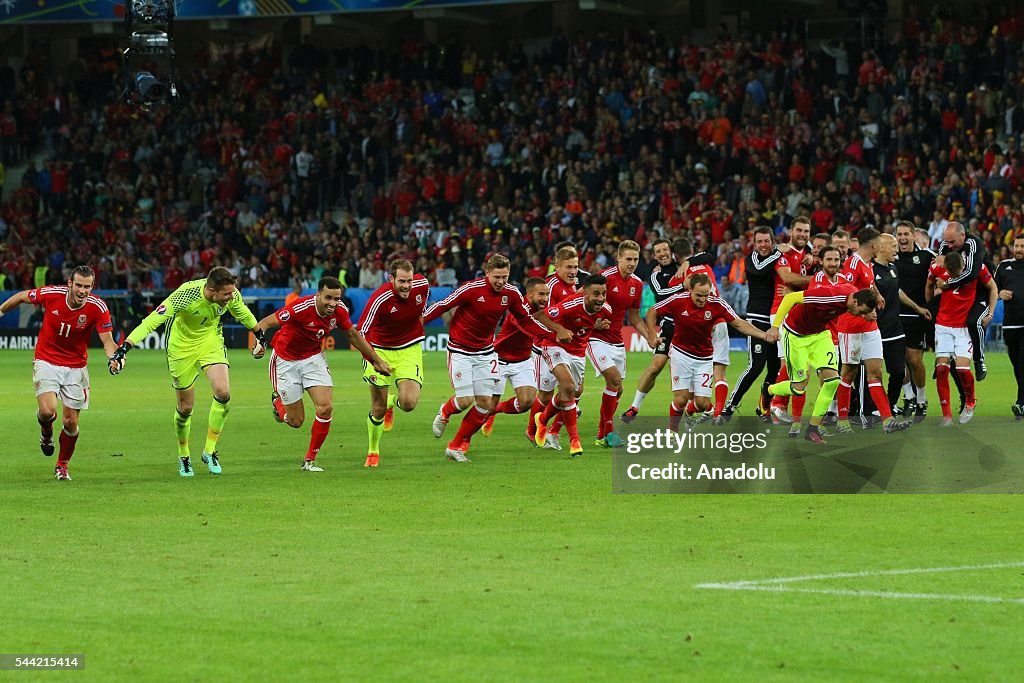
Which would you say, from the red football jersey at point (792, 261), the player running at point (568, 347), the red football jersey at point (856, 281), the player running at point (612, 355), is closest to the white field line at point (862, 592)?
the player running at point (568, 347)

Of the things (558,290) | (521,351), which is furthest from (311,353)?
A: (558,290)

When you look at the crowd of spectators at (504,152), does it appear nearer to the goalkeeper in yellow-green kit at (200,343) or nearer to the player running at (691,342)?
the player running at (691,342)

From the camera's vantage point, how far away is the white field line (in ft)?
25.8

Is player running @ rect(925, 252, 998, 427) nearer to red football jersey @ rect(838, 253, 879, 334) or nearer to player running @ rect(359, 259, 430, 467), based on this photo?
red football jersey @ rect(838, 253, 879, 334)

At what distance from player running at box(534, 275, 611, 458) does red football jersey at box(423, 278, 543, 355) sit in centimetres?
29

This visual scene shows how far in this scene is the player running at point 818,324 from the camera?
15912 mm

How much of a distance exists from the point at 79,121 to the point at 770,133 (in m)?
22.8

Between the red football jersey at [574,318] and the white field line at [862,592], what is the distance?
744cm

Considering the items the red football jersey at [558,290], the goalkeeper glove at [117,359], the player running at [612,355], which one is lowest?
the player running at [612,355]

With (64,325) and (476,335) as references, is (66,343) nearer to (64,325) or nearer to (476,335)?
(64,325)

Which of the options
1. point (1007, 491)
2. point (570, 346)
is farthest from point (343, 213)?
point (1007, 491)

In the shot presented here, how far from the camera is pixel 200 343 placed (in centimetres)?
1448

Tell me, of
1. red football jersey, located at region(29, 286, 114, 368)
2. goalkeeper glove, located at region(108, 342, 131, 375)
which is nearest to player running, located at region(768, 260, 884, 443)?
goalkeeper glove, located at region(108, 342, 131, 375)

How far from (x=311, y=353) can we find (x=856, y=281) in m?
5.62
